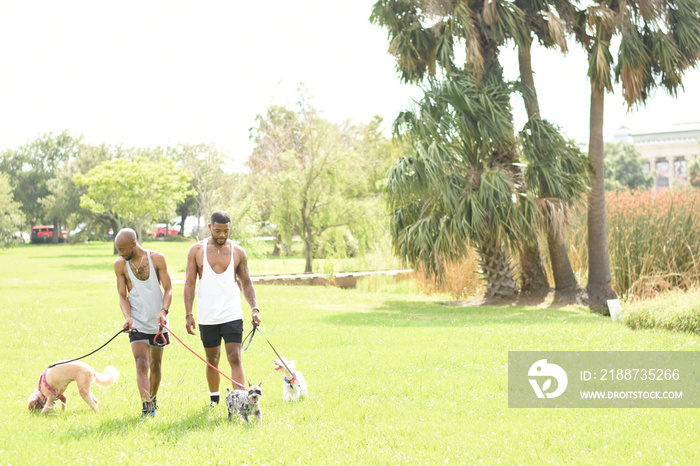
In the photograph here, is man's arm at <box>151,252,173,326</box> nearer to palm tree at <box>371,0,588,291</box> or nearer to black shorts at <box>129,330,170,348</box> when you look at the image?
black shorts at <box>129,330,170,348</box>

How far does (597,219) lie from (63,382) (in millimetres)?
13348

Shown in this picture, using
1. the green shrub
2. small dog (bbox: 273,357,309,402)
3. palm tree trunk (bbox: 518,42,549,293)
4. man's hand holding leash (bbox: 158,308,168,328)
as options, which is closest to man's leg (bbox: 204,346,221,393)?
man's hand holding leash (bbox: 158,308,168,328)

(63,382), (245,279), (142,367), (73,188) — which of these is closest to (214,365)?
(142,367)

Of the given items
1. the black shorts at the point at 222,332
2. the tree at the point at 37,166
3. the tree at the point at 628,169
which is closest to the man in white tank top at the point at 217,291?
the black shorts at the point at 222,332

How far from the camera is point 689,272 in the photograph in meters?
15.5

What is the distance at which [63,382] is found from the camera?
20.5 ft

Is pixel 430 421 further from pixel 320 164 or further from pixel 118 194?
pixel 118 194

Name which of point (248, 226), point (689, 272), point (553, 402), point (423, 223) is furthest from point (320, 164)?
point (553, 402)

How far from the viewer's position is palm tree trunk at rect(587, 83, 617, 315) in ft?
51.7

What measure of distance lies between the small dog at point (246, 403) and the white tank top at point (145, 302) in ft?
3.42

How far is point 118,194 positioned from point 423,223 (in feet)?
112

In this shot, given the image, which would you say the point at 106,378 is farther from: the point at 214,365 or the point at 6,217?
the point at 6,217

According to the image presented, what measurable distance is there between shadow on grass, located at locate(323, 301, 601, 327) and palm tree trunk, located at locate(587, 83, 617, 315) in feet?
3.38

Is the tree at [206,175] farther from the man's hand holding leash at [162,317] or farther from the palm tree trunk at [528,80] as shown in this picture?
the man's hand holding leash at [162,317]
